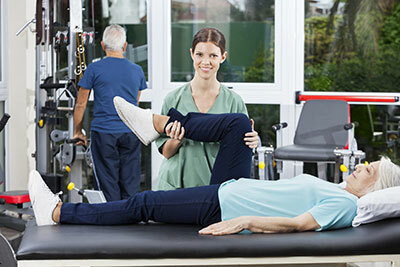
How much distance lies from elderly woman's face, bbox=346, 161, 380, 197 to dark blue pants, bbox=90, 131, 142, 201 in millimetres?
2135

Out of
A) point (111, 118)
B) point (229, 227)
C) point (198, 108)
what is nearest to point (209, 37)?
point (198, 108)

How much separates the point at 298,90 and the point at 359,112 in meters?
0.59

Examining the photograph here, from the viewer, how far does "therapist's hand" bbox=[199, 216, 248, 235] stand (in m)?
2.49

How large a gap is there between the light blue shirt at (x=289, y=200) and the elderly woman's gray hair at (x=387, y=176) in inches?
7.5

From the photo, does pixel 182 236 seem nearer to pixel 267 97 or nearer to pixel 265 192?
pixel 265 192

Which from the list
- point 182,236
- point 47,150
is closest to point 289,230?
point 182,236

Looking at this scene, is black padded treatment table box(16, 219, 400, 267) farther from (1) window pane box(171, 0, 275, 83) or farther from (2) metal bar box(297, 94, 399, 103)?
(1) window pane box(171, 0, 275, 83)

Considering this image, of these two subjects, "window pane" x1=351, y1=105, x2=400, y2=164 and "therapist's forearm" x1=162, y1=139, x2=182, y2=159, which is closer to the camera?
"therapist's forearm" x1=162, y1=139, x2=182, y2=159

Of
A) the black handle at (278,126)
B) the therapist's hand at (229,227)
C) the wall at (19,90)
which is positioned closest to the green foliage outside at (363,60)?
the black handle at (278,126)

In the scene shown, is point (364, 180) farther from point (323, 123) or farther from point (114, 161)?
point (323, 123)

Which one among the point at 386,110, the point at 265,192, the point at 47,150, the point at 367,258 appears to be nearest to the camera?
the point at 367,258

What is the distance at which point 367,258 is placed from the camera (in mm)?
2398

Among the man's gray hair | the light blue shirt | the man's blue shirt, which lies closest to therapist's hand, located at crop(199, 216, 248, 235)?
the light blue shirt

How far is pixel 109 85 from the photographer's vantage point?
14.4 ft
